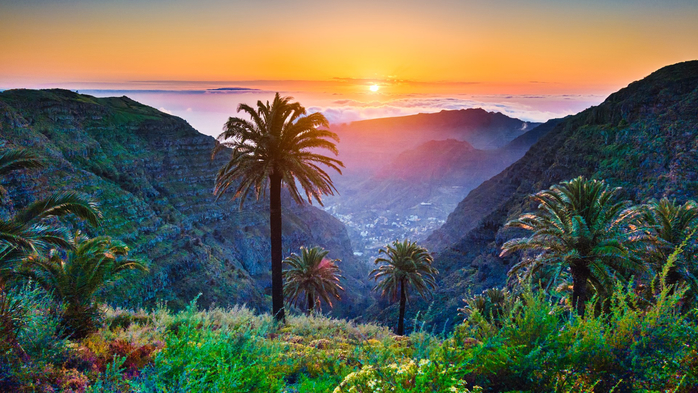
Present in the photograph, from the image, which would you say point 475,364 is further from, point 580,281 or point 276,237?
point 276,237

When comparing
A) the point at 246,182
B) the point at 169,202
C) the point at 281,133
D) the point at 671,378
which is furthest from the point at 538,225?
the point at 169,202

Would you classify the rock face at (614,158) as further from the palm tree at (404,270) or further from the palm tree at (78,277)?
the palm tree at (78,277)

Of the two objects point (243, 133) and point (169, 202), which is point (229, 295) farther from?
point (243, 133)

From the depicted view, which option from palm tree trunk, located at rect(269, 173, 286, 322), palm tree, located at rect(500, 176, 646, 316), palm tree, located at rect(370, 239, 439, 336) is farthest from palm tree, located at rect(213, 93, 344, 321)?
palm tree, located at rect(370, 239, 439, 336)

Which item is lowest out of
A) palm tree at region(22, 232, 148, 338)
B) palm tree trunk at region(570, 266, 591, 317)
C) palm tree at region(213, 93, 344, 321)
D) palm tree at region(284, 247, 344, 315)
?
palm tree at region(284, 247, 344, 315)

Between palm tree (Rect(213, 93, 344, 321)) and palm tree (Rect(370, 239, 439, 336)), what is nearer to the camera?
palm tree (Rect(213, 93, 344, 321))

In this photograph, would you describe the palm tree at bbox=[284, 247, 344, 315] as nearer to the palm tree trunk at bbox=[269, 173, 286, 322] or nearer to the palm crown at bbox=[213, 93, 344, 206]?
the palm tree trunk at bbox=[269, 173, 286, 322]

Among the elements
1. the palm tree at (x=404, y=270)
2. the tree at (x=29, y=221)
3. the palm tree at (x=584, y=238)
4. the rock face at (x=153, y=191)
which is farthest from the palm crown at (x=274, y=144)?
the rock face at (x=153, y=191)
